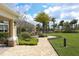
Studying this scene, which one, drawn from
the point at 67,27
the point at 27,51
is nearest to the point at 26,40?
the point at 27,51

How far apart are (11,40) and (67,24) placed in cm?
4601

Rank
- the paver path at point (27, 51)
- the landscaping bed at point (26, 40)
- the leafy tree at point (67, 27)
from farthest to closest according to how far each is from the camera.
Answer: the leafy tree at point (67, 27), the landscaping bed at point (26, 40), the paver path at point (27, 51)

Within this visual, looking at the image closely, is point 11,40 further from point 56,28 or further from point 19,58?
point 56,28

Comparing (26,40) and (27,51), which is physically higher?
(26,40)

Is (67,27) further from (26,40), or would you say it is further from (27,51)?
(27,51)

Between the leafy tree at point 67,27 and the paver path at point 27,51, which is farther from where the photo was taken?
the leafy tree at point 67,27

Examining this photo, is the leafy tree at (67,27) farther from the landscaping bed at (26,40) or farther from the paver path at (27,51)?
the paver path at (27,51)

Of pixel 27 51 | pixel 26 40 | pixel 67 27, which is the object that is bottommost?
pixel 27 51

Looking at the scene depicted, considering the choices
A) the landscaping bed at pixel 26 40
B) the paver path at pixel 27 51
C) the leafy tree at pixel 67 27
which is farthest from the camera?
the leafy tree at pixel 67 27

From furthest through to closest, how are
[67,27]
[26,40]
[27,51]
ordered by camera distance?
[67,27]
[26,40]
[27,51]

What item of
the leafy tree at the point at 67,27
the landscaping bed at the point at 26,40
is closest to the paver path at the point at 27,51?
the landscaping bed at the point at 26,40

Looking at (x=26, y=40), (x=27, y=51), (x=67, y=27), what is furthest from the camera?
(x=67, y=27)

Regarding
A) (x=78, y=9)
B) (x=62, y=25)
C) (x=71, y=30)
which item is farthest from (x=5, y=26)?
(x=62, y=25)

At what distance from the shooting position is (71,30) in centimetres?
5819
